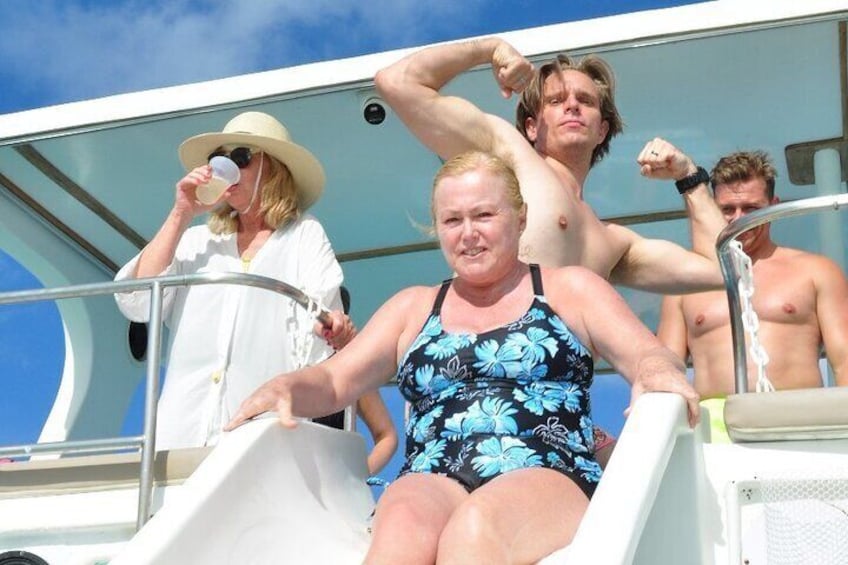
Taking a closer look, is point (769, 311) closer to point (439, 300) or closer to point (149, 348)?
point (439, 300)

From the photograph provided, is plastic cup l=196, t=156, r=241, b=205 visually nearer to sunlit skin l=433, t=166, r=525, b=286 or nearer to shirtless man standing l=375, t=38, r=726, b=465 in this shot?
shirtless man standing l=375, t=38, r=726, b=465

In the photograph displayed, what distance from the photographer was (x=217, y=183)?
3.52 metres

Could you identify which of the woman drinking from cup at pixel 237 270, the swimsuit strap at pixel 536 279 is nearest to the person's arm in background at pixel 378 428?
the woman drinking from cup at pixel 237 270

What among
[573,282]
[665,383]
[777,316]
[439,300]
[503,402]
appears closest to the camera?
[665,383]

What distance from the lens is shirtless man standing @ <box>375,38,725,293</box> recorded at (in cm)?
295

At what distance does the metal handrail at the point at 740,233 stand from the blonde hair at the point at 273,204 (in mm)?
1426

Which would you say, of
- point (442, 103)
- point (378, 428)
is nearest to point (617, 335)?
point (442, 103)

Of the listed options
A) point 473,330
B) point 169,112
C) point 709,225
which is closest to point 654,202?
point 709,225

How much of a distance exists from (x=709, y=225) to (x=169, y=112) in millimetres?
2165

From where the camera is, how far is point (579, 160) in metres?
3.23

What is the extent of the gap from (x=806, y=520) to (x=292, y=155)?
6.69 ft

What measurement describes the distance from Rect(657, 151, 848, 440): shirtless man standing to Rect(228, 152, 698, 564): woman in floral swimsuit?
1434mm

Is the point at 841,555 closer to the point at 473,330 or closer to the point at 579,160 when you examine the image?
the point at 473,330

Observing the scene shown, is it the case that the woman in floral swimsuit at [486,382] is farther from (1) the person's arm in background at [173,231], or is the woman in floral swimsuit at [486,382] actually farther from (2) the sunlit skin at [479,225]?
(1) the person's arm in background at [173,231]
